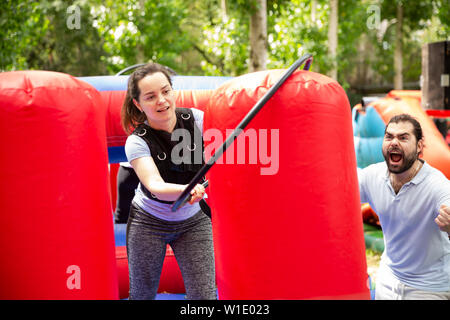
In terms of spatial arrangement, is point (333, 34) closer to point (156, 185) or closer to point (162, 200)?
point (162, 200)

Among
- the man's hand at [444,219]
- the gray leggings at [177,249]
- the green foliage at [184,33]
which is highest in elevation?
the green foliage at [184,33]

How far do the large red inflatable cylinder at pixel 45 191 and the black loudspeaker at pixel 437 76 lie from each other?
408 centimetres

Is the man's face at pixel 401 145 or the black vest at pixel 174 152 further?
the man's face at pixel 401 145

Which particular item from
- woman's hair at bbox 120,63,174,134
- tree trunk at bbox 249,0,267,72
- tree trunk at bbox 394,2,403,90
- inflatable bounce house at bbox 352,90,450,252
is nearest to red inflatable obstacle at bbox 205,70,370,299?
woman's hair at bbox 120,63,174,134

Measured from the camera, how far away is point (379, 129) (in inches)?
224

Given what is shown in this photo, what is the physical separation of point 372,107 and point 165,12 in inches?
299

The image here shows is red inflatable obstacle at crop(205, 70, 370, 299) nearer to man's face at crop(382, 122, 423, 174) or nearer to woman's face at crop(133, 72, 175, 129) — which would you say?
woman's face at crop(133, 72, 175, 129)

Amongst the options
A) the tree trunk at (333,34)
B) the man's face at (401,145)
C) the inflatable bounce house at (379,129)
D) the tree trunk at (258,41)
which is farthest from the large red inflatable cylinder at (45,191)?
the tree trunk at (333,34)

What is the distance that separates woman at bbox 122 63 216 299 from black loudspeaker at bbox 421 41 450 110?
356cm

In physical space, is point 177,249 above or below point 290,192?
below

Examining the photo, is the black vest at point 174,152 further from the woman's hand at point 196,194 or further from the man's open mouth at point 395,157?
the man's open mouth at point 395,157

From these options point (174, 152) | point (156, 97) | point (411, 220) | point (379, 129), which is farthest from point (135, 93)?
point (379, 129)

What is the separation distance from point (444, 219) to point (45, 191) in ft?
5.21

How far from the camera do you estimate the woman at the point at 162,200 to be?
2.26 meters
